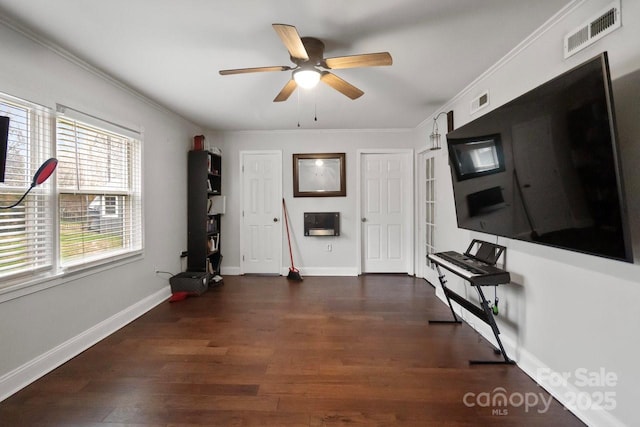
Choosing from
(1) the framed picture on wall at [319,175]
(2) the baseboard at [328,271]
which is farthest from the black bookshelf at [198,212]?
(2) the baseboard at [328,271]

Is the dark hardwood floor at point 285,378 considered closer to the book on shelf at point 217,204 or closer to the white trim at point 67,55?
the book on shelf at point 217,204

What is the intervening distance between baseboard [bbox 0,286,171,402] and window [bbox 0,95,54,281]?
2.03 ft

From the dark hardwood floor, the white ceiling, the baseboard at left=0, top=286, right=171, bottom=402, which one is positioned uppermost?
the white ceiling

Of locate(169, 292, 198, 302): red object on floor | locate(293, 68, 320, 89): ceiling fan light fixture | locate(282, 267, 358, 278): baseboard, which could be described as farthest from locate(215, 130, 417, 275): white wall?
locate(293, 68, 320, 89): ceiling fan light fixture

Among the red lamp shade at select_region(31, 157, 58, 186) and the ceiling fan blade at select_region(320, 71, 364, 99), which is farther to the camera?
the ceiling fan blade at select_region(320, 71, 364, 99)

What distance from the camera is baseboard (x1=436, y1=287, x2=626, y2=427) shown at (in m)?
1.40

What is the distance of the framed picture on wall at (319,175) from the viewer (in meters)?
4.30

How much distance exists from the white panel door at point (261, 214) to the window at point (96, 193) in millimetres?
1687

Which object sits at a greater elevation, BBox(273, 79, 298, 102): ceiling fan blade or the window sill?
BBox(273, 79, 298, 102): ceiling fan blade

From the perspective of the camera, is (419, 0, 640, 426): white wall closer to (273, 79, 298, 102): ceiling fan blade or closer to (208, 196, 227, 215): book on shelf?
(273, 79, 298, 102): ceiling fan blade

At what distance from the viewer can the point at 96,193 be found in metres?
2.39

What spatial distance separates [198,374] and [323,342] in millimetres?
976

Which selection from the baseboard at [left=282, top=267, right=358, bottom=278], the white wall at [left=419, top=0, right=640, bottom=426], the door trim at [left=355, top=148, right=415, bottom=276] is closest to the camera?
the white wall at [left=419, top=0, right=640, bottom=426]

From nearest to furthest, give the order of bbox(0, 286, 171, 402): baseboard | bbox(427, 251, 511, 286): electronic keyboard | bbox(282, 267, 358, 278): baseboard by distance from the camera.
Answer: bbox(0, 286, 171, 402): baseboard < bbox(427, 251, 511, 286): electronic keyboard < bbox(282, 267, 358, 278): baseboard
